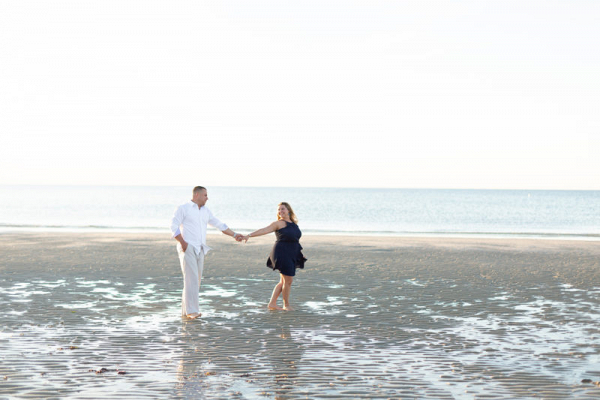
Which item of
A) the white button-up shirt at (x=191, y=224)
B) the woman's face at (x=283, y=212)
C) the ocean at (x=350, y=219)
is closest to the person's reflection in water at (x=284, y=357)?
the white button-up shirt at (x=191, y=224)

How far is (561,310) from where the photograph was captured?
10.6m

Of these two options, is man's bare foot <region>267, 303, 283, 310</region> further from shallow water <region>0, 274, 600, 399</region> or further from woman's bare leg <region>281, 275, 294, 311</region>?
shallow water <region>0, 274, 600, 399</region>

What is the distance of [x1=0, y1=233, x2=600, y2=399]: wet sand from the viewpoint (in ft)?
20.4

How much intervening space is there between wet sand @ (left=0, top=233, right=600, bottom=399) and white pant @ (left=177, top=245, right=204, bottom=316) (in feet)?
0.92

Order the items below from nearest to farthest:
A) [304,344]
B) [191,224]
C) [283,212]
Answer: [304,344]
[191,224]
[283,212]

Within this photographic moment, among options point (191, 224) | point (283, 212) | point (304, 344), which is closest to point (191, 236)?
point (191, 224)

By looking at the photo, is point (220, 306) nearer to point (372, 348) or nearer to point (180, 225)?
point (180, 225)

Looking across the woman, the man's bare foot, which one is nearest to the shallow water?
the man's bare foot

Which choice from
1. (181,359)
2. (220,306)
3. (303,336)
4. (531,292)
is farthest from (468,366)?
(531,292)

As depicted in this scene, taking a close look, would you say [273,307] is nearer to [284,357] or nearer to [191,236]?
[191,236]

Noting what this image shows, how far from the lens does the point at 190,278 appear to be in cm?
1008

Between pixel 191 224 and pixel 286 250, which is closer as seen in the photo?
pixel 191 224

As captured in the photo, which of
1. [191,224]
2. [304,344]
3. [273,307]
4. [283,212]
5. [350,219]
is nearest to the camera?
[304,344]

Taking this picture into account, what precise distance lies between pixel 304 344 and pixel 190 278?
9.16 feet
